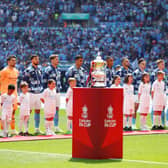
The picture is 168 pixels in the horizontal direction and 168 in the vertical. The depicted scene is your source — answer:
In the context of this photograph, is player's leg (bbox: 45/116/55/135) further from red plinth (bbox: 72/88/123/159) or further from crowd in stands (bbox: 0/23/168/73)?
crowd in stands (bbox: 0/23/168/73)

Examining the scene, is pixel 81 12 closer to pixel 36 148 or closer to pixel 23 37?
pixel 23 37

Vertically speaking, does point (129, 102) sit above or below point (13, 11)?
below

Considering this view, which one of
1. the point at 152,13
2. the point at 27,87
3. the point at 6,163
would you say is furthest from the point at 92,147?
the point at 152,13

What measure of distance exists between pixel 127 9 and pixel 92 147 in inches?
1485

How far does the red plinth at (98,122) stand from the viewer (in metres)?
11.3

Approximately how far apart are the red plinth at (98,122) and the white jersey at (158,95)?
25.1 ft

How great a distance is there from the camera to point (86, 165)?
35.2ft

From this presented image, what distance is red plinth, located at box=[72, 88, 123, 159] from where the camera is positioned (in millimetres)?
11281

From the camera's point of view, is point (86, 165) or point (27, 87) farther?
point (27, 87)

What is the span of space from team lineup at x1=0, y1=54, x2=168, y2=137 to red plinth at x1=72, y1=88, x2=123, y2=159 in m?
4.89

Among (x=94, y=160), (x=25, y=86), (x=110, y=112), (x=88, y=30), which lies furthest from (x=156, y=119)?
(x=88, y=30)

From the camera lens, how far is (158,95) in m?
19.1

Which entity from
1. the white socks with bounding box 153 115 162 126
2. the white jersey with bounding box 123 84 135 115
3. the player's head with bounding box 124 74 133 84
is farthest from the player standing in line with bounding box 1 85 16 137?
the white socks with bounding box 153 115 162 126

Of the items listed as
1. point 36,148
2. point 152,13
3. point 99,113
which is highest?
point 152,13
